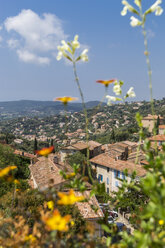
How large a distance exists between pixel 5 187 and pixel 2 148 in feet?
30.4

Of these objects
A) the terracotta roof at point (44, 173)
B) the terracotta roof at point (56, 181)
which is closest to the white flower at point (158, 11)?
the terracotta roof at point (56, 181)

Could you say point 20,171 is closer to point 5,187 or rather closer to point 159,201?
point 5,187

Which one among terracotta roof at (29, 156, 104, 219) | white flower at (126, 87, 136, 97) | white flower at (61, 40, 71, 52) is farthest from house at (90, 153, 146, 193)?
white flower at (61, 40, 71, 52)

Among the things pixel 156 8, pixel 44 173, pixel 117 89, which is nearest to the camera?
pixel 156 8

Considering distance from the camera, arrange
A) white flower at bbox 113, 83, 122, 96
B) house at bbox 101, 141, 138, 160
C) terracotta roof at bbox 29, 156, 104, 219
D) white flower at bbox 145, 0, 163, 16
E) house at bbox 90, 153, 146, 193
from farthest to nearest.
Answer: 1. house at bbox 101, 141, 138, 160
2. house at bbox 90, 153, 146, 193
3. terracotta roof at bbox 29, 156, 104, 219
4. white flower at bbox 113, 83, 122, 96
5. white flower at bbox 145, 0, 163, 16

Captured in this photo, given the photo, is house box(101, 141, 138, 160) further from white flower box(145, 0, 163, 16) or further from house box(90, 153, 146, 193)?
white flower box(145, 0, 163, 16)

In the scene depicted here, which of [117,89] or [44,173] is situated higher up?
[117,89]

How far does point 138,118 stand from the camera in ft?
5.58

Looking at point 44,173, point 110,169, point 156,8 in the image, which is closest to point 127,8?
point 156,8

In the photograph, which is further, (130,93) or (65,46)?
(130,93)

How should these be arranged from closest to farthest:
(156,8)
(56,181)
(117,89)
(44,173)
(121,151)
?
(156,8)
(117,89)
(56,181)
(44,173)
(121,151)

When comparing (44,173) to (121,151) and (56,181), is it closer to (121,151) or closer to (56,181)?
(56,181)

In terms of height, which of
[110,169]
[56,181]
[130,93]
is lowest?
[110,169]

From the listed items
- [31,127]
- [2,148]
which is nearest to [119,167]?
[2,148]
